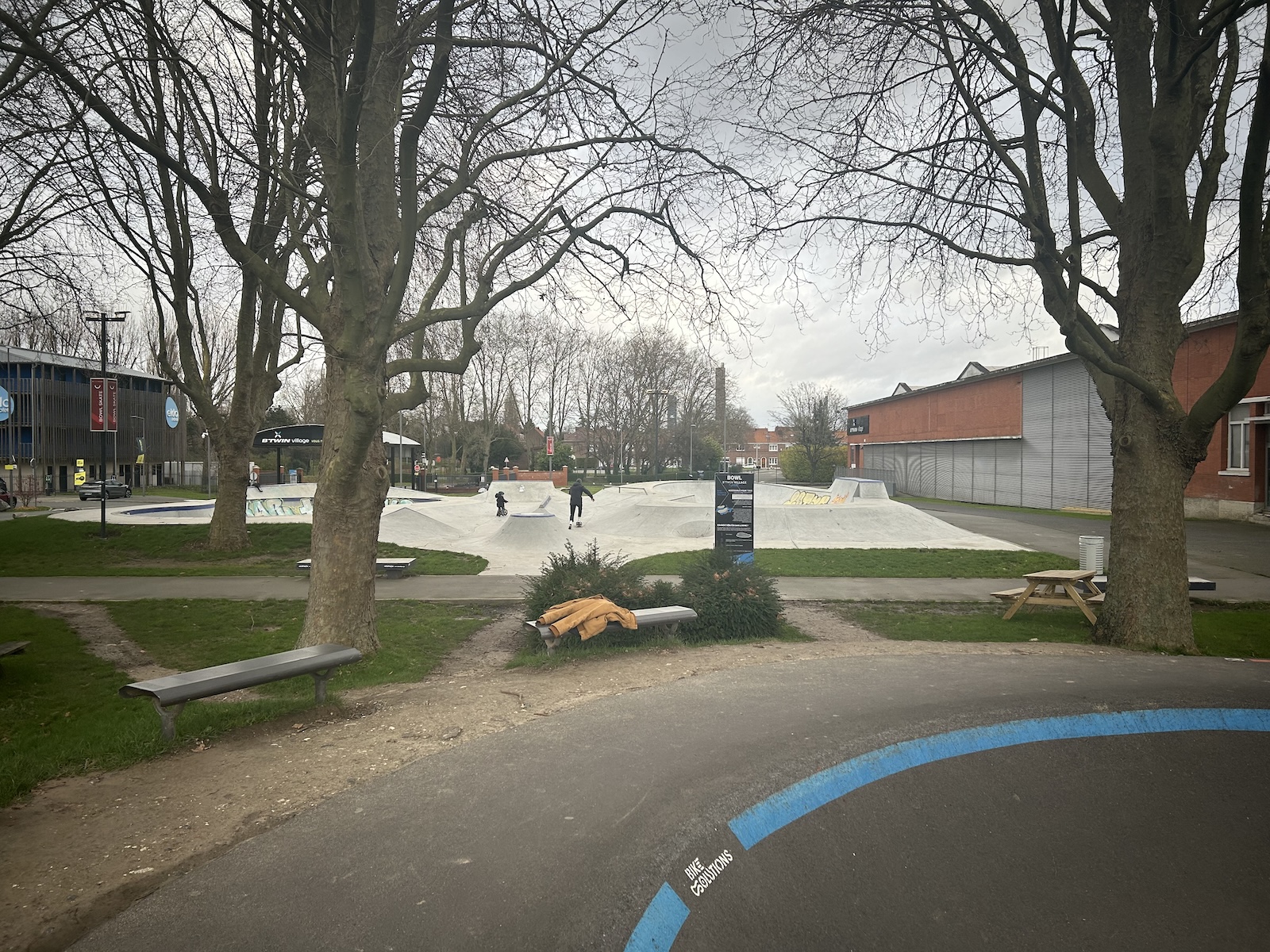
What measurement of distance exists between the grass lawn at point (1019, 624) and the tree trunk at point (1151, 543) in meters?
0.51

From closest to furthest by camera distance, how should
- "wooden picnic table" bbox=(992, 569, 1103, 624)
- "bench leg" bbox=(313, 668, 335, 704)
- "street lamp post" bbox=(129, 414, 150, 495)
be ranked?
1. "bench leg" bbox=(313, 668, 335, 704)
2. "wooden picnic table" bbox=(992, 569, 1103, 624)
3. "street lamp post" bbox=(129, 414, 150, 495)

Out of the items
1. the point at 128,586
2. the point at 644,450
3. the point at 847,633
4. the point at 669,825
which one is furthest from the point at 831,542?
the point at 644,450

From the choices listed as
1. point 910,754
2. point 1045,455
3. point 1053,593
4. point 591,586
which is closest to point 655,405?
point 1045,455

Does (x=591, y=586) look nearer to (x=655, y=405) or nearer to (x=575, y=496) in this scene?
(x=575, y=496)

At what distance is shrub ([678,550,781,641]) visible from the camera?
9125mm

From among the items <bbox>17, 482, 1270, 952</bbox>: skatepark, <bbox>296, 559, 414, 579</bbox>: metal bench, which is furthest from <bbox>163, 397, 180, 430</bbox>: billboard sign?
<bbox>17, 482, 1270, 952</bbox>: skatepark

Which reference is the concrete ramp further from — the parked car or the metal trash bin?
the parked car

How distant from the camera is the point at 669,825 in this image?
384 cm

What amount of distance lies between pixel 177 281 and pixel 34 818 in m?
16.1

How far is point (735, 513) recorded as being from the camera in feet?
40.2

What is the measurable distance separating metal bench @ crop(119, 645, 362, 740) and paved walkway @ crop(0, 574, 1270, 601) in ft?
19.9

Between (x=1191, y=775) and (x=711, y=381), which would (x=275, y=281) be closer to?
(x=1191, y=775)

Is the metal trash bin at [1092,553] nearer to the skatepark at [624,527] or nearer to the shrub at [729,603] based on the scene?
the skatepark at [624,527]

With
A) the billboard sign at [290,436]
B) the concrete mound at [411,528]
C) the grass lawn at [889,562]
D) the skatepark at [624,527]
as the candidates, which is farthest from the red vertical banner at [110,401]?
the grass lawn at [889,562]
